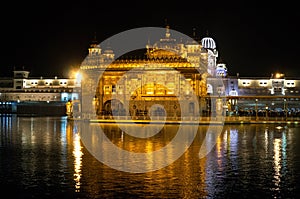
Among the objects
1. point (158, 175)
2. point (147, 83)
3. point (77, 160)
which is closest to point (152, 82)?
point (147, 83)

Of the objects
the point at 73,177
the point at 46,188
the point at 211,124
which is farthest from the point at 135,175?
the point at 211,124

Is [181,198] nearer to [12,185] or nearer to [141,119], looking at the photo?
[12,185]

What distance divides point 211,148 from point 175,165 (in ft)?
20.5

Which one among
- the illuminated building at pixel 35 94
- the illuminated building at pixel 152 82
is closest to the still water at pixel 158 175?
the illuminated building at pixel 152 82

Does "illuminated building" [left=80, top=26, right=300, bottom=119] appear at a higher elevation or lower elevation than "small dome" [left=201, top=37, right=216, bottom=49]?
lower

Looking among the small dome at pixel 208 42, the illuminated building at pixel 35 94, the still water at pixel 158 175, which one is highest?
the small dome at pixel 208 42

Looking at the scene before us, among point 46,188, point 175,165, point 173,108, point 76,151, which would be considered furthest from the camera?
point 173,108

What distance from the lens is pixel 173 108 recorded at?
54.2 m

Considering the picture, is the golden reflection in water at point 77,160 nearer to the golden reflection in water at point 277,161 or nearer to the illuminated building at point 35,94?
the golden reflection in water at point 277,161

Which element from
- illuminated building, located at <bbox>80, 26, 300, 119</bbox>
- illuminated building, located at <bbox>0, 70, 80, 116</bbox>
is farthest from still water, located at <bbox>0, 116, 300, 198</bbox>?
illuminated building, located at <bbox>0, 70, 80, 116</bbox>

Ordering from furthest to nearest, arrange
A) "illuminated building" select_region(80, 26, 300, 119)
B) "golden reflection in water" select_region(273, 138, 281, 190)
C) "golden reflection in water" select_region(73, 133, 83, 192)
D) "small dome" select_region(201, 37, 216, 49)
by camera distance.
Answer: "small dome" select_region(201, 37, 216, 49) < "illuminated building" select_region(80, 26, 300, 119) < "golden reflection in water" select_region(273, 138, 281, 190) < "golden reflection in water" select_region(73, 133, 83, 192)

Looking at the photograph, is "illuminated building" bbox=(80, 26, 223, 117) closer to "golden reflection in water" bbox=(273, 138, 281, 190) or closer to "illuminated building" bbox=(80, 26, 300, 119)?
"illuminated building" bbox=(80, 26, 300, 119)

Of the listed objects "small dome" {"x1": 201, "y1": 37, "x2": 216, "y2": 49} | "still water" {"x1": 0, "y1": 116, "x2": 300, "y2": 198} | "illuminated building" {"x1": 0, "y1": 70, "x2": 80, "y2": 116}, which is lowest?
"still water" {"x1": 0, "y1": 116, "x2": 300, "y2": 198}

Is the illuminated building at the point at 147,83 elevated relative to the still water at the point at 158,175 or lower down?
elevated
